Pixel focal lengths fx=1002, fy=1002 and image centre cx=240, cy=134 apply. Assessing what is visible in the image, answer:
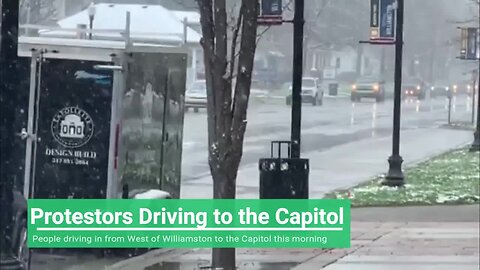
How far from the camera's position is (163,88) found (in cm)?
1123

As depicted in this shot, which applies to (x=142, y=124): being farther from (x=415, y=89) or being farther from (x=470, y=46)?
(x=415, y=89)

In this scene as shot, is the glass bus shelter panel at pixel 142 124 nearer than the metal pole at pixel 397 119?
Yes

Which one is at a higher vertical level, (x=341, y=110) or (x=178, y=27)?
(x=178, y=27)

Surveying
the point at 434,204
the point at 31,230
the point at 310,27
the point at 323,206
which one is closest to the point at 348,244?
the point at 323,206

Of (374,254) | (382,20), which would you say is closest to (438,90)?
(382,20)

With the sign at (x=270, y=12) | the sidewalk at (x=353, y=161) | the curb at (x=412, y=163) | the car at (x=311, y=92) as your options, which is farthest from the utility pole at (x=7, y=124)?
the car at (x=311, y=92)

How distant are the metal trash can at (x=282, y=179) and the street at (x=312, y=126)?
27.1 feet

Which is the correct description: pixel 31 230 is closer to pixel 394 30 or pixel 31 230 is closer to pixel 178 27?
pixel 394 30

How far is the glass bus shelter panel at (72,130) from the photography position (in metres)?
10.3

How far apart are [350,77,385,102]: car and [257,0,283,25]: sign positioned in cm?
4359

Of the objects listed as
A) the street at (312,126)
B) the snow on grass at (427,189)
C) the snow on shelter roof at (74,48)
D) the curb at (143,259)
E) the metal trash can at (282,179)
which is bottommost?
the street at (312,126)

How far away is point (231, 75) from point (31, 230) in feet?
8.66

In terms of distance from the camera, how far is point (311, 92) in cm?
5603
